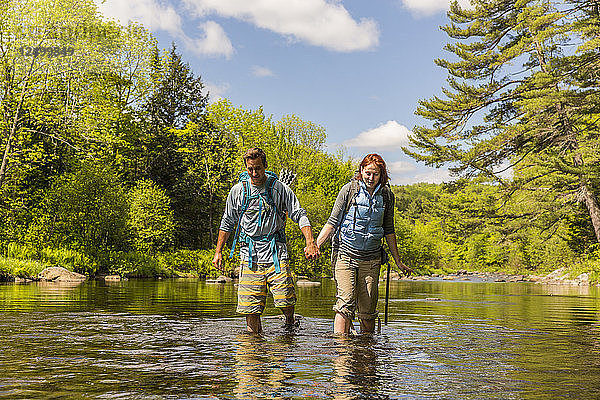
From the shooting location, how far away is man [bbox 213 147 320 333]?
712 centimetres

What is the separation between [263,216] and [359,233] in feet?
3.77

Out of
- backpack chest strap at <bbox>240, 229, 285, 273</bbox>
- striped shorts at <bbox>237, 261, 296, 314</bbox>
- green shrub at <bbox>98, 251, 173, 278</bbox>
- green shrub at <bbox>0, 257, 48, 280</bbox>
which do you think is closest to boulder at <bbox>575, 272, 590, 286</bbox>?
green shrub at <bbox>98, 251, 173, 278</bbox>

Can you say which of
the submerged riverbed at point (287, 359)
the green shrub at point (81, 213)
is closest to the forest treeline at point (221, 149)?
the green shrub at point (81, 213)

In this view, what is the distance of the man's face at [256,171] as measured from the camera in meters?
7.12

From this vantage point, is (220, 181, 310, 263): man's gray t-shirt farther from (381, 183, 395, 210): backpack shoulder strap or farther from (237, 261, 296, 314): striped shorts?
(381, 183, 395, 210): backpack shoulder strap

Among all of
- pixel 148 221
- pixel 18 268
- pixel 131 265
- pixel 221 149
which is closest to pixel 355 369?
pixel 18 268

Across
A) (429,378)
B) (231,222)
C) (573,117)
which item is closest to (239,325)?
(231,222)

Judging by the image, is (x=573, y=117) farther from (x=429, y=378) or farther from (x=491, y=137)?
(x=429, y=378)

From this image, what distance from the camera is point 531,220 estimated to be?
34.3m

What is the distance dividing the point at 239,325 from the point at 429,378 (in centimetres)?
430

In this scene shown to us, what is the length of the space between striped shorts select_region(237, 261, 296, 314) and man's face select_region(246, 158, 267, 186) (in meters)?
Result: 1.00

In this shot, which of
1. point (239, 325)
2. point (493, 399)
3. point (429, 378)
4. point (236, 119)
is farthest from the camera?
point (236, 119)

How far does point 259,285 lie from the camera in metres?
7.14

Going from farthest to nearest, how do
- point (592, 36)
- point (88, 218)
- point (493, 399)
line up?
point (88, 218)
point (592, 36)
point (493, 399)
